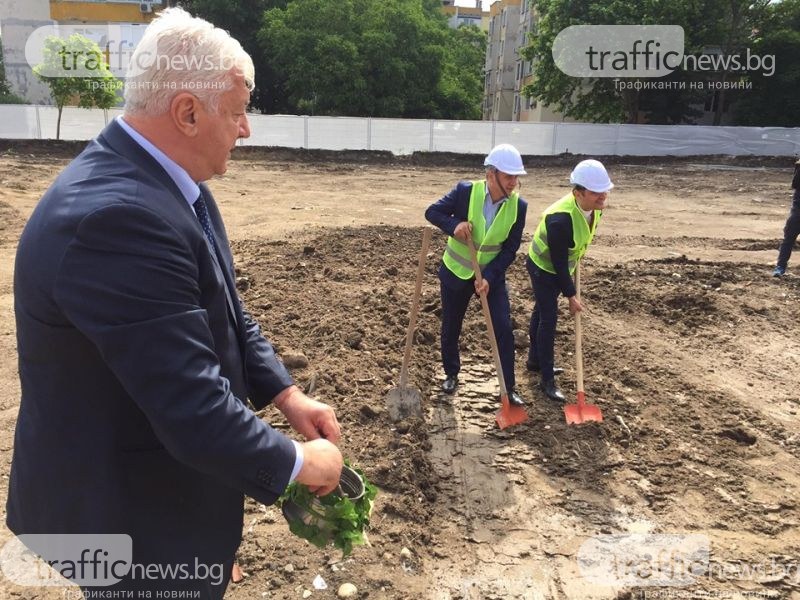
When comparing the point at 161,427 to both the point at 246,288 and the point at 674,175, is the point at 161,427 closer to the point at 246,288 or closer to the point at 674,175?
the point at 246,288

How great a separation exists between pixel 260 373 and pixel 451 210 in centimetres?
305

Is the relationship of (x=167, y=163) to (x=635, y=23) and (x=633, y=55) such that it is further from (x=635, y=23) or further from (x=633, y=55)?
(x=633, y=55)

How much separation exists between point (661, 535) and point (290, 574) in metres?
1.99

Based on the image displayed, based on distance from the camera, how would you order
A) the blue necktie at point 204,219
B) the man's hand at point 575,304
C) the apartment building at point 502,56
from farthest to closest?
the apartment building at point 502,56
the man's hand at point 575,304
the blue necktie at point 204,219

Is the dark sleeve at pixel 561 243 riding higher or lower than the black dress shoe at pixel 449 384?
higher

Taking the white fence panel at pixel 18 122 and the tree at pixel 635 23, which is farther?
the tree at pixel 635 23

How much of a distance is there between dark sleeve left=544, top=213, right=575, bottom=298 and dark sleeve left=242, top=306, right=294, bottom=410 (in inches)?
119

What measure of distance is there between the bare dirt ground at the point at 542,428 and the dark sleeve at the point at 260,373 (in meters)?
1.30

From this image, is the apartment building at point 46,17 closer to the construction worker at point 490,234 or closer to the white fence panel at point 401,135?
the white fence panel at point 401,135

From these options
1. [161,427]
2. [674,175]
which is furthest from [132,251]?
[674,175]

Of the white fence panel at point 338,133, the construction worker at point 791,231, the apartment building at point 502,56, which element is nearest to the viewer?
Result: the construction worker at point 791,231

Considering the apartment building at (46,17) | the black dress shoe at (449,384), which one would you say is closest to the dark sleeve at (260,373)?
the black dress shoe at (449,384)

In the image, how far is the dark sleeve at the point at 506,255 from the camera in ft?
14.9

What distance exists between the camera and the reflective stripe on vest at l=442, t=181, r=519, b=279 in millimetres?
4465
